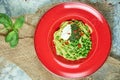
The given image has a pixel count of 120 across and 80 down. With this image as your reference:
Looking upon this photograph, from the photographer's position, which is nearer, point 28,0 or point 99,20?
point 99,20

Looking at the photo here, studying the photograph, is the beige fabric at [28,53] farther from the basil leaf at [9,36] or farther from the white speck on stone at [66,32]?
the white speck on stone at [66,32]

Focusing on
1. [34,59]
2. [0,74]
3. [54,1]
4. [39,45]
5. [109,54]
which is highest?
[54,1]

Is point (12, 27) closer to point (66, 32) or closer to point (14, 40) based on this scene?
point (14, 40)

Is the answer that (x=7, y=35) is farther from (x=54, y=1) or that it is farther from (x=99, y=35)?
(x=99, y=35)

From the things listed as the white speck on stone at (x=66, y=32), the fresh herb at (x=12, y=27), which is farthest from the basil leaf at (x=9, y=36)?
the white speck on stone at (x=66, y=32)

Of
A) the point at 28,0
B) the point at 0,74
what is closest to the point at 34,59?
the point at 0,74

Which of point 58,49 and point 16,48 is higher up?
point 58,49
